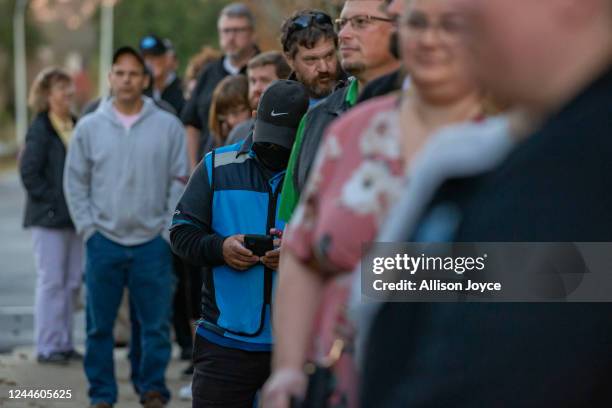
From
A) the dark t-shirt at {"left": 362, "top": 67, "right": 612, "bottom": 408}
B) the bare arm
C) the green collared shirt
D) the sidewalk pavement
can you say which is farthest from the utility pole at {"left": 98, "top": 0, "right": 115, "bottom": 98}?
the dark t-shirt at {"left": 362, "top": 67, "right": 612, "bottom": 408}

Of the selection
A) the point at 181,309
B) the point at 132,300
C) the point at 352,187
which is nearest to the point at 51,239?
the point at 181,309

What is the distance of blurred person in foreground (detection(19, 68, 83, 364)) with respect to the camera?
33.8ft

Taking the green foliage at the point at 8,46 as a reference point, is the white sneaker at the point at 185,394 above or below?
below

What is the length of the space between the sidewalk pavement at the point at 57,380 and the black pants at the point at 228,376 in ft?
9.30

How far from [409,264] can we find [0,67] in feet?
226

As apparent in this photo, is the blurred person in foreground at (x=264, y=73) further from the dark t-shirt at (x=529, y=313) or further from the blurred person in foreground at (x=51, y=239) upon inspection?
the dark t-shirt at (x=529, y=313)

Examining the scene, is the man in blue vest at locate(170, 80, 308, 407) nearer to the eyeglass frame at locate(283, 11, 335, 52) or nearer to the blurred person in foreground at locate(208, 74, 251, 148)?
the eyeglass frame at locate(283, 11, 335, 52)

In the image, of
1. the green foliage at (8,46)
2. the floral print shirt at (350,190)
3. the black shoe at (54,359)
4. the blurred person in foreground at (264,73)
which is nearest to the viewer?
the floral print shirt at (350,190)

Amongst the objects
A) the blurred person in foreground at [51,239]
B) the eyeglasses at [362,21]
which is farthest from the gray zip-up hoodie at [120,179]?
the eyeglasses at [362,21]

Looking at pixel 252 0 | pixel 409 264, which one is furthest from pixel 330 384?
pixel 252 0

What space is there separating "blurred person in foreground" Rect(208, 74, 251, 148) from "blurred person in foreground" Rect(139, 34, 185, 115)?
3952 mm

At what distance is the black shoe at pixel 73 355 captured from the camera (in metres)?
10.4

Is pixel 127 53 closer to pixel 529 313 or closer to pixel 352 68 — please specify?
pixel 352 68

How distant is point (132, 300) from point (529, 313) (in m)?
6.65
